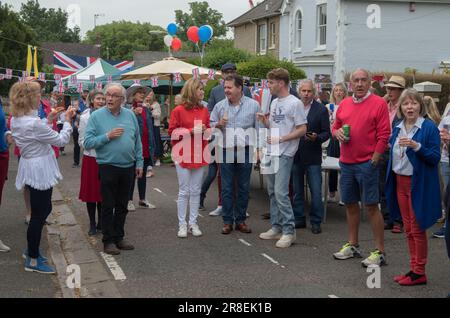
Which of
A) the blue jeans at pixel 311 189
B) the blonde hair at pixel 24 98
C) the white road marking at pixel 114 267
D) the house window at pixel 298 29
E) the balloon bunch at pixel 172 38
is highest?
the house window at pixel 298 29

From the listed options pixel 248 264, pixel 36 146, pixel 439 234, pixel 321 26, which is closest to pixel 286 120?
pixel 248 264

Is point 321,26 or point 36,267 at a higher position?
point 321,26

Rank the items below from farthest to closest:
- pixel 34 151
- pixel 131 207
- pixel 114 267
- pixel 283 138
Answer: pixel 131 207
pixel 283 138
pixel 114 267
pixel 34 151

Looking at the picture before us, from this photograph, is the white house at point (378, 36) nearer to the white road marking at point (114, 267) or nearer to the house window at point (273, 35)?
the house window at point (273, 35)

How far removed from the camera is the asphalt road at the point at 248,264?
5.56 meters

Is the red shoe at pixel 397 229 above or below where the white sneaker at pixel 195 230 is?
below

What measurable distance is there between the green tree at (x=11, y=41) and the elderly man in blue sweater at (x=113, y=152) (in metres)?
31.2

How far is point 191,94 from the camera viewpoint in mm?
7527

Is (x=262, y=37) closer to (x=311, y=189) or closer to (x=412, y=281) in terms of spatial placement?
(x=311, y=189)

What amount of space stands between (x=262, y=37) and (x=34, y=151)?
33450 mm

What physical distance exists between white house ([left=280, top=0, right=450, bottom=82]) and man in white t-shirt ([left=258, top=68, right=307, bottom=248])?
20.8m

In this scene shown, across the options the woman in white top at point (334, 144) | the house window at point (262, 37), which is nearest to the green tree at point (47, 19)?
the house window at point (262, 37)

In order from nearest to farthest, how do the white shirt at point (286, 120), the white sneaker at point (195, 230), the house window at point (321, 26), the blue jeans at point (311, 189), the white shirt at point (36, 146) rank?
1. the white shirt at point (36, 146)
2. the white shirt at point (286, 120)
3. the white sneaker at point (195, 230)
4. the blue jeans at point (311, 189)
5. the house window at point (321, 26)

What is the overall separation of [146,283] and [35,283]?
1.09m
